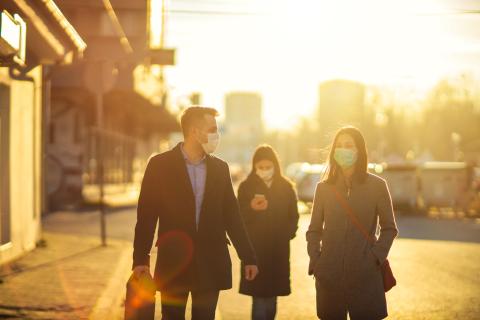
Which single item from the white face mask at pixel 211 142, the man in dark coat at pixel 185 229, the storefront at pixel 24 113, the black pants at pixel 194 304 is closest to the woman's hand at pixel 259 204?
the white face mask at pixel 211 142

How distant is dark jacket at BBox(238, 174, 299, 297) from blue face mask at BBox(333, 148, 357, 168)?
1.91 meters

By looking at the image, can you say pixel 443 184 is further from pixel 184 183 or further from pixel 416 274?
pixel 184 183

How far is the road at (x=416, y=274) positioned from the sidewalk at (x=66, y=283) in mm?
1330

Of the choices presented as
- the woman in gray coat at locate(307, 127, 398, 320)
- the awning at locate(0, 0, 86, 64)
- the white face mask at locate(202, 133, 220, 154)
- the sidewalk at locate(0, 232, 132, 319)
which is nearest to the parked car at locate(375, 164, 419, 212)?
the sidewalk at locate(0, 232, 132, 319)

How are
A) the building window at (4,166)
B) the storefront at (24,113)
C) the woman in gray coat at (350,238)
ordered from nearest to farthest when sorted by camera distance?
the woman in gray coat at (350,238), the storefront at (24,113), the building window at (4,166)

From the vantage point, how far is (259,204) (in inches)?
288

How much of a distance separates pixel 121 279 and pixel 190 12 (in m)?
14.7

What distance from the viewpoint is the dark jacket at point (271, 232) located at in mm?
7188

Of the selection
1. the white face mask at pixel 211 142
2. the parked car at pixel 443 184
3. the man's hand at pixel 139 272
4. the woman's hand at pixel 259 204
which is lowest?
the parked car at pixel 443 184

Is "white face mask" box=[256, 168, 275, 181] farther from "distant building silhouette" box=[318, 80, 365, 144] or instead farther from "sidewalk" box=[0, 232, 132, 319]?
"distant building silhouette" box=[318, 80, 365, 144]

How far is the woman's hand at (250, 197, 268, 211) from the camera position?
7.29 m

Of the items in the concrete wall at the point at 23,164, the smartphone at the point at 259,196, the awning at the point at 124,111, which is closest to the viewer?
the smartphone at the point at 259,196

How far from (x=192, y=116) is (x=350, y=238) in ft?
3.99

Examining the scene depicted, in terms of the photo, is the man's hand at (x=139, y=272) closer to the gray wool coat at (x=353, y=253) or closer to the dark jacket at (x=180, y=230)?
the dark jacket at (x=180, y=230)
